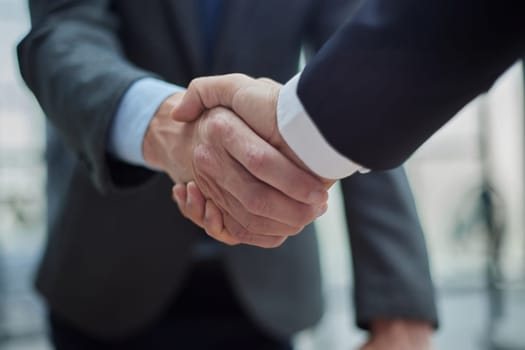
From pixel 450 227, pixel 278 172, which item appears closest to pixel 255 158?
pixel 278 172

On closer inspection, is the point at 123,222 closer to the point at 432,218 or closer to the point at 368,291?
the point at 368,291

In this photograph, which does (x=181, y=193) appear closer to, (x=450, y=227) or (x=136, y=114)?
(x=136, y=114)

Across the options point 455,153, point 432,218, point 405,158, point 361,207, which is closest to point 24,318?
point 432,218

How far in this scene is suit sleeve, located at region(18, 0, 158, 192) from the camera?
689mm

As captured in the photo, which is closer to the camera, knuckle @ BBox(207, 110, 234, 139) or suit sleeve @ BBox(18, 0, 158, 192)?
knuckle @ BBox(207, 110, 234, 139)

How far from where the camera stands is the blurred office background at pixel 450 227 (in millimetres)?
2891

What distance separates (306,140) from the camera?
0.53 metres

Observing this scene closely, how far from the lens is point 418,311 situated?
0.72 meters

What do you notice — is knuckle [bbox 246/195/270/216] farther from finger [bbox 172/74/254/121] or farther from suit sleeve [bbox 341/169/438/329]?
suit sleeve [bbox 341/169/438/329]

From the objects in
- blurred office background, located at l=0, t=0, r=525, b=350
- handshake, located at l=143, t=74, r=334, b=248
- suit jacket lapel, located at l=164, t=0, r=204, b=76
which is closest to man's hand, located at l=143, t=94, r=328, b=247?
handshake, located at l=143, t=74, r=334, b=248

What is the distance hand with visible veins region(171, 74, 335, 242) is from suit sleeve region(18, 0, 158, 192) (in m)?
0.09

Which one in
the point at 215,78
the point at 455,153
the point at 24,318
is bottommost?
the point at 24,318

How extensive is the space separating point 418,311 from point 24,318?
8.95ft

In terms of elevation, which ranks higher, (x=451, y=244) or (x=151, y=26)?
(x=151, y=26)
